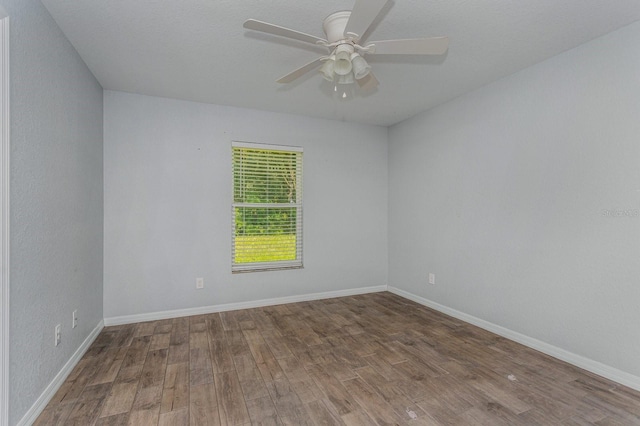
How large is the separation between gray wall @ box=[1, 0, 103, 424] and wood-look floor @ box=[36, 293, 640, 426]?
0.35 meters

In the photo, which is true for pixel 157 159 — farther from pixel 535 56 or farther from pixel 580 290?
pixel 580 290

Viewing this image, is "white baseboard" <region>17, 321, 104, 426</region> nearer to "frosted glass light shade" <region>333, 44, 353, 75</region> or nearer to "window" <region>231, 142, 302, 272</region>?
"window" <region>231, 142, 302, 272</region>

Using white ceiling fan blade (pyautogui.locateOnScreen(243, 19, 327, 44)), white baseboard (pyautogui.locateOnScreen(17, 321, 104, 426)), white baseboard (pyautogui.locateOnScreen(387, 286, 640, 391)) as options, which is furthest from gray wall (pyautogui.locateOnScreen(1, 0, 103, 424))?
white baseboard (pyautogui.locateOnScreen(387, 286, 640, 391))

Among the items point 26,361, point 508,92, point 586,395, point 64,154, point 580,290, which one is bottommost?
point 586,395

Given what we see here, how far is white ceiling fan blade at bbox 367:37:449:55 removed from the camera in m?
1.76

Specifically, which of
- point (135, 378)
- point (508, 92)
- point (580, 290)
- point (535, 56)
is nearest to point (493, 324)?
point (580, 290)

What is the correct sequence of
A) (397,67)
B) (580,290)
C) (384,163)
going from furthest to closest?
A: (384,163), (397,67), (580,290)

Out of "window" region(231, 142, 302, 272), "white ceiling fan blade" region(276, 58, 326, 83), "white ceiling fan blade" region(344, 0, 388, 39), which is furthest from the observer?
"window" region(231, 142, 302, 272)

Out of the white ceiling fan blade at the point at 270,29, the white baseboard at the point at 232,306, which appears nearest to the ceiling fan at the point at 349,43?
the white ceiling fan blade at the point at 270,29

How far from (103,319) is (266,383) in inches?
84.0

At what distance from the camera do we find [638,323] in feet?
6.79

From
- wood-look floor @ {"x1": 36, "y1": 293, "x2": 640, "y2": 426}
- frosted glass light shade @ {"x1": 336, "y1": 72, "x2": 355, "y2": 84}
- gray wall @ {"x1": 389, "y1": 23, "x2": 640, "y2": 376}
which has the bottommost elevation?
wood-look floor @ {"x1": 36, "y1": 293, "x2": 640, "y2": 426}

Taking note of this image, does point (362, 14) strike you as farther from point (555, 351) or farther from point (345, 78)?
point (555, 351)

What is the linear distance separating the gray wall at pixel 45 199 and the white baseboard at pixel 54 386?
0.03 meters
